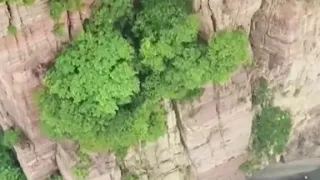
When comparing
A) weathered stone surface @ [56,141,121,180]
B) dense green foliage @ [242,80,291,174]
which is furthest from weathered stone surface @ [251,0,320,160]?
weathered stone surface @ [56,141,121,180]

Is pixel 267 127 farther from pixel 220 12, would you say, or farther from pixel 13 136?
pixel 13 136

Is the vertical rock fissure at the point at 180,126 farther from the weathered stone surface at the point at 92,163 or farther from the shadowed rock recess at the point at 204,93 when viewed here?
the weathered stone surface at the point at 92,163

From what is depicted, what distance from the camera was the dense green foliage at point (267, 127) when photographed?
10.6 m

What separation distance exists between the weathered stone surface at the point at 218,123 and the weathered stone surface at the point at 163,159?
0.54ft

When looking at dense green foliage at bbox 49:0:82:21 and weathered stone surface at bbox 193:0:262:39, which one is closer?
dense green foliage at bbox 49:0:82:21

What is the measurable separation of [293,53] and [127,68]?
3.11 m

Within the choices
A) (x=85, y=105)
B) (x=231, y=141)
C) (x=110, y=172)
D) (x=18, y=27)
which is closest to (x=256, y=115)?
(x=231, y=141)

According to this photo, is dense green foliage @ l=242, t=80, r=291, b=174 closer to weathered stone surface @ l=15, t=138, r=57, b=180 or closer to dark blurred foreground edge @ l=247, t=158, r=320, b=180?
dark blurred foreground edge @ l=247, t=158, r=320, b=180

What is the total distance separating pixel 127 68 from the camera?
317 inches

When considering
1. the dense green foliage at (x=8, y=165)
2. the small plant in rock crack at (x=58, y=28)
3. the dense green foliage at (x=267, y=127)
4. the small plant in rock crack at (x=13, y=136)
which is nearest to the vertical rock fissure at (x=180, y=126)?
the dense green foliage at (x=267, y=127)

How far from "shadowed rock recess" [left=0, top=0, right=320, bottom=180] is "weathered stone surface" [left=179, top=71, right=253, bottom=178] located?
0.02 meters

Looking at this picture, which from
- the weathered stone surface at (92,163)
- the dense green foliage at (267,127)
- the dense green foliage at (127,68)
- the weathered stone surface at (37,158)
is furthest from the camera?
the dense green foliage at (267,127)

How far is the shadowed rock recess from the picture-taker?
8188 millimetres

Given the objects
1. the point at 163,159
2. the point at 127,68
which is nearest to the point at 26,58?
the point at 127,68
